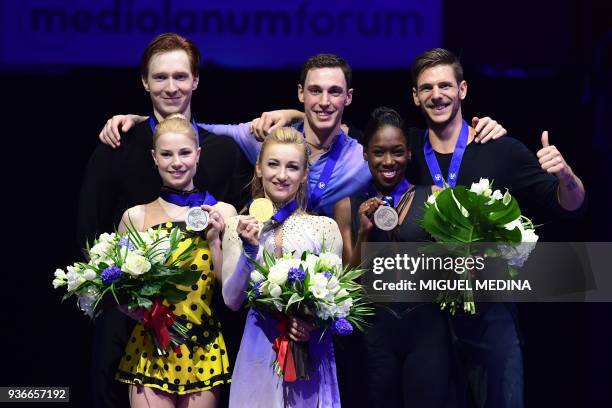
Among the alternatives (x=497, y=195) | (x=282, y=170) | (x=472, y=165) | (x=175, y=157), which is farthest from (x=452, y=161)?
(x=175, y=157)

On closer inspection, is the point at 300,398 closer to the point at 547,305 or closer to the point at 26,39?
the point at 547,305

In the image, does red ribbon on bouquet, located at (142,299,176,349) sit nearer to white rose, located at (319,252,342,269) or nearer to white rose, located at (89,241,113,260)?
white rose, located at (89,241,113,260)

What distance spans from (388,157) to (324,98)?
466 mm

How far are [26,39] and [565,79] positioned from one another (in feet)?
10.00

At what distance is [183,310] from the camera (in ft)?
17.5

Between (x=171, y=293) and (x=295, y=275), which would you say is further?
(x=171, y=293)

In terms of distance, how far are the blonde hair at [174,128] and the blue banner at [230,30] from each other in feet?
4.72

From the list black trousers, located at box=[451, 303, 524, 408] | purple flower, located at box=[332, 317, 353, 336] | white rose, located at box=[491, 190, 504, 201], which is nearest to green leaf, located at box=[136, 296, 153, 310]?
purple flower, located at box=[332, 317, 353, 336]

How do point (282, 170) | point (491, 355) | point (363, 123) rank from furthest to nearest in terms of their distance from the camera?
point (363, 123) → point (491, 355) → point (282, 170)

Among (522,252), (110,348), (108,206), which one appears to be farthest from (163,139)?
(522,252)

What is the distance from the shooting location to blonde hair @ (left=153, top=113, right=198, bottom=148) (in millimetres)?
5406

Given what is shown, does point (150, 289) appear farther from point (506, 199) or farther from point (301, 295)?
point (506, 199)

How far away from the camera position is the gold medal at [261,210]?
5.11m

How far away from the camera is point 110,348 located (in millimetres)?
5648
